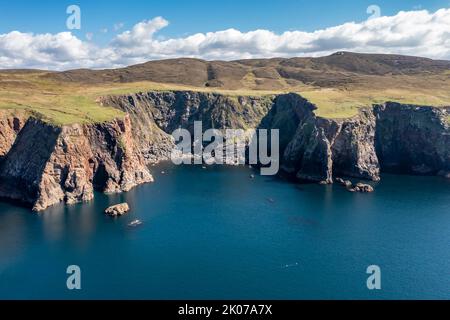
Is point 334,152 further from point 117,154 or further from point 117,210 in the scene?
point 117,210

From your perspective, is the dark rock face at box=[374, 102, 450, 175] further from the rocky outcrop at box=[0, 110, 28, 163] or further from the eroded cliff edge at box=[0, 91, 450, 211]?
the rocky outcrop at box=[0, 110, 28, 163]

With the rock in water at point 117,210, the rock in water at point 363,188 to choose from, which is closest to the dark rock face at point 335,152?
the rock in water at point 363,188

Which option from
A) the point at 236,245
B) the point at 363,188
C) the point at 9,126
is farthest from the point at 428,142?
the point at 9,126

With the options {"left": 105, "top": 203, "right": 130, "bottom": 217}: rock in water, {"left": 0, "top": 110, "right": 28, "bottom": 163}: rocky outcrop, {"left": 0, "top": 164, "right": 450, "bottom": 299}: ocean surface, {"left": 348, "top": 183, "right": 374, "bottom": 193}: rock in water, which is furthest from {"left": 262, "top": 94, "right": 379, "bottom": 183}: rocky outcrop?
{"left": 0, "top": 110, "right": 28, "bottom": 163}: rocky outcrop

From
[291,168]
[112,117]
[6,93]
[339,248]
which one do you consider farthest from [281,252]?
[6,93]

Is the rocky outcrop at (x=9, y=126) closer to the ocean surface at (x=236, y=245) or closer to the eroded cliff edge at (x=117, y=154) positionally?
the eroded cliff edge at (x=117, y=154)

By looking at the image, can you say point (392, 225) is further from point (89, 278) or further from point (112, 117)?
point (112, 117)
